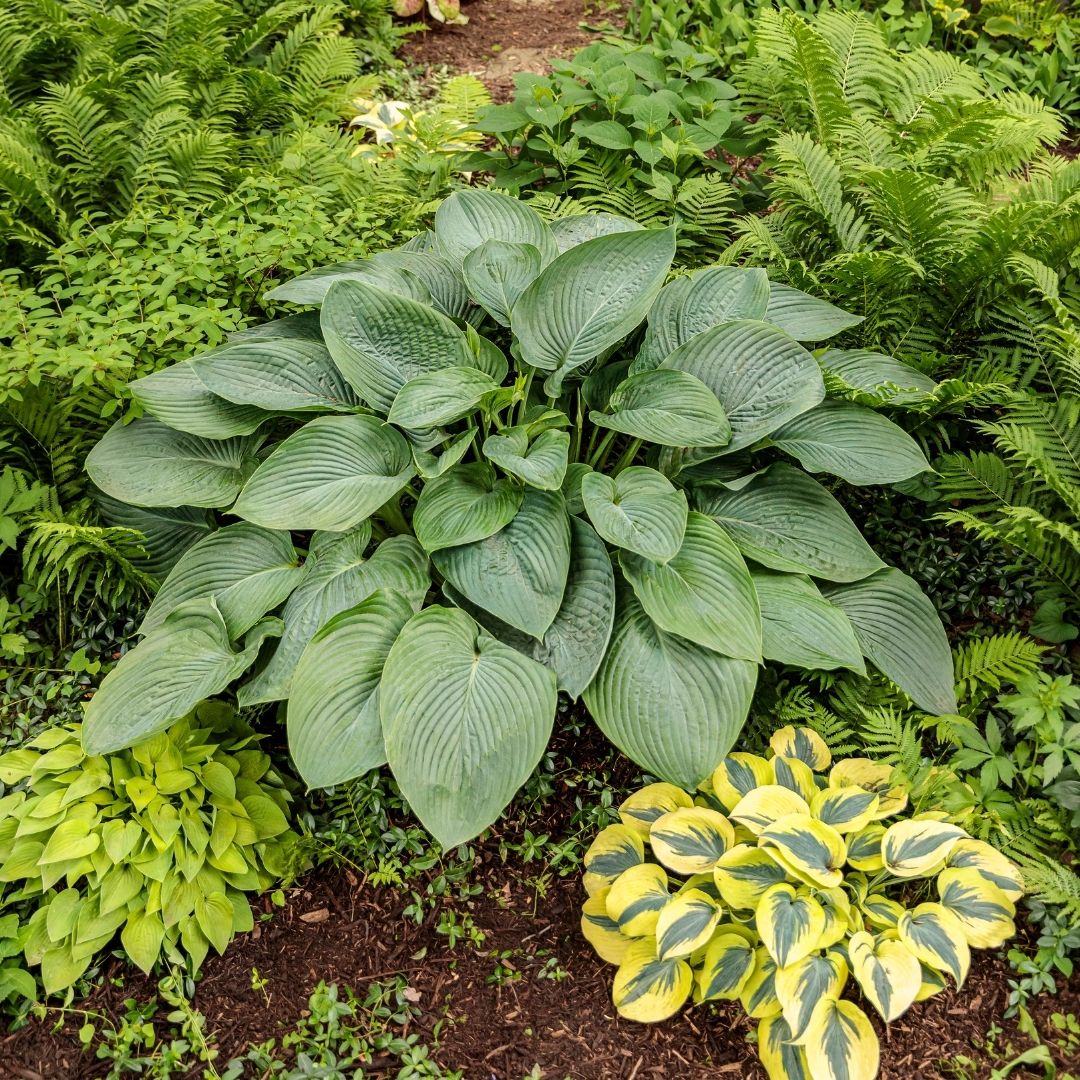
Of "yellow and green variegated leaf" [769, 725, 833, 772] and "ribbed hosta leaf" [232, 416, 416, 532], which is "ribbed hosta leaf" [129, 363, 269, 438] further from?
"yellow and green variegated leaf" [769, 725, 833, 772]

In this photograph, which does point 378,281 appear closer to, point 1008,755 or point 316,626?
point 316,626

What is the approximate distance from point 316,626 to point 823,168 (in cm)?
239

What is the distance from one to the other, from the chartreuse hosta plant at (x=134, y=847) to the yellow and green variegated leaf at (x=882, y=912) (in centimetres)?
149

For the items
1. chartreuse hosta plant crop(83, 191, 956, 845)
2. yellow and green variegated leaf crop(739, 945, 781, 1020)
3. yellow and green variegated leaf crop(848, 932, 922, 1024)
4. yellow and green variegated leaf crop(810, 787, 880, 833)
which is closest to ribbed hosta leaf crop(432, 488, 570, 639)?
chartreuse hosta plant crop(83, 191, 956, 845)

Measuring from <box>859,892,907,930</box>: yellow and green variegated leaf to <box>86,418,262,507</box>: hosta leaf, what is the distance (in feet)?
6.49

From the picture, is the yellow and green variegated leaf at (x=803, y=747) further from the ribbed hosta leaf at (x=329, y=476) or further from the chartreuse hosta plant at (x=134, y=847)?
the chartreuse hosta plant at (x=134, y=847)

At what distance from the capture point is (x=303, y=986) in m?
2.39

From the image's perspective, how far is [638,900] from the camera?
2.21 meters

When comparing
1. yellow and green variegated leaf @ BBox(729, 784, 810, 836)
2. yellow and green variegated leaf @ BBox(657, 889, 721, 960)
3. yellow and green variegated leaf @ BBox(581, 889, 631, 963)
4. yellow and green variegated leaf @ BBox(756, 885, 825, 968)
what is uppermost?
yellow and green variegated leaf @ BBox(729, 784, 810, 836)

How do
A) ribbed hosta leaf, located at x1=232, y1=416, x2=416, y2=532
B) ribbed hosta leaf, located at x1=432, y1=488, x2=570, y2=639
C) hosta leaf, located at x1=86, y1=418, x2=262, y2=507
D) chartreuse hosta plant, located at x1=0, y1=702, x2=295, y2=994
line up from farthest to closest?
hosta leaf, located at x1=86, y1=418, x2=262, y2=507 < ribbed hosta leaf, located at x1=232, y1=416, x2=416, y2=532 < ribbed hosta leaf, located at x1=432, y1=488, x2=570, y2=639 < chartreuse hosta plant, located at x1=0, y1=702, x2=295, y2=994

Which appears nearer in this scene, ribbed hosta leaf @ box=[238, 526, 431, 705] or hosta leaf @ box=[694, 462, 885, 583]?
ribbed hosta leaf @ box=[238, 526, 431, 705]

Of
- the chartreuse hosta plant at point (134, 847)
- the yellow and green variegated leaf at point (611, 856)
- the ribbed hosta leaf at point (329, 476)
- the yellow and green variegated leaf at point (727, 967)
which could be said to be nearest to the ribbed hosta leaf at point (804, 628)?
the yellow and green variegated leaf at point (611, 856)

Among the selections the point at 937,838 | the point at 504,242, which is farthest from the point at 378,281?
the point at 937,838

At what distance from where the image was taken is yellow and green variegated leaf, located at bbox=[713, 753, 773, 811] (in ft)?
7.56
